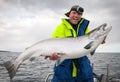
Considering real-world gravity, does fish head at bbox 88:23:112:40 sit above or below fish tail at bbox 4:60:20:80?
above

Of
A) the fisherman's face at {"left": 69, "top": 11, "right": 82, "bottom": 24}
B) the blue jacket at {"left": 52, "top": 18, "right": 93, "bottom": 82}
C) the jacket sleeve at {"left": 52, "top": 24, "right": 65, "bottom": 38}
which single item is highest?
the fisherman's face at {"left": 69, "top": 11, "right": 82, "bottom": 24}

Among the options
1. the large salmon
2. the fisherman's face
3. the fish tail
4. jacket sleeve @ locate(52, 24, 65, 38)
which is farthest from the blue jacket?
the fish tail

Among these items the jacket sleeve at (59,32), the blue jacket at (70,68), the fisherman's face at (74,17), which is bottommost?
the blue jacket at (70,68)

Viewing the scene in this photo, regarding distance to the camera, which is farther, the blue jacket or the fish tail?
the blue jacket

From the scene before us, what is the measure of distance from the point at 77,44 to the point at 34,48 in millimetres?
1129

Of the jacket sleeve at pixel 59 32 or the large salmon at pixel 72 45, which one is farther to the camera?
the jacket sleeve at pixel 59 32

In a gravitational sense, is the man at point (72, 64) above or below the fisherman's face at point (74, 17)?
below

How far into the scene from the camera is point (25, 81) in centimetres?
3014

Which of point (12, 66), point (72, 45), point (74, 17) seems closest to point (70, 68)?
point (72, 45)

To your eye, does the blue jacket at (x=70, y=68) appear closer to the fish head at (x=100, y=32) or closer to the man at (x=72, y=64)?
the man at (x=72, y=64)

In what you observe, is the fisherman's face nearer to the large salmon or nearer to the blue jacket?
the blue jacket

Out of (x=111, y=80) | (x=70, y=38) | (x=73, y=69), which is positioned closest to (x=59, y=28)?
(x=70, y=38)

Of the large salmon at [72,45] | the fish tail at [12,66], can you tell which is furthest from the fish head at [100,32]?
the fish tail at [12,66]

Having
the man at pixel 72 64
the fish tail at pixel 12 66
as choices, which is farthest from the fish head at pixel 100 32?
the fish tail at pixel 12 66
